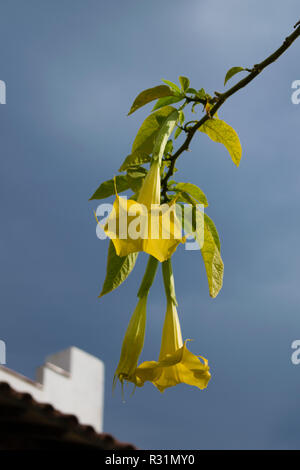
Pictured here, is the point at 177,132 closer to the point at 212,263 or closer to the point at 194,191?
the point at 194,191

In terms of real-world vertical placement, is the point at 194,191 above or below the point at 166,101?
below

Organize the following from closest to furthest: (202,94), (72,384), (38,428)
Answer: (202,94) < (38,428) < (72,384)

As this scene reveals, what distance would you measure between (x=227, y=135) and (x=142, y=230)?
0.28 metres

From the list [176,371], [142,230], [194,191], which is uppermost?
[194,191]

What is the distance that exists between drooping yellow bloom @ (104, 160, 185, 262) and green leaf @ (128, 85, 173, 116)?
0.22 metres

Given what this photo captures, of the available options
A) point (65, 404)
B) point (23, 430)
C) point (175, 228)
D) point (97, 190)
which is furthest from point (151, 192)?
point (65, 404)

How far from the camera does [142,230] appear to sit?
0.56 meters

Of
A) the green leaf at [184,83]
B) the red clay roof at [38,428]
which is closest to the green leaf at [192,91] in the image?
the green leaf at [184,83]

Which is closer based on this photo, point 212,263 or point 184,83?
point 212,263

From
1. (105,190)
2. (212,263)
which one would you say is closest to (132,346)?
(212,263)

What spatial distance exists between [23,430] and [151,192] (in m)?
1.95

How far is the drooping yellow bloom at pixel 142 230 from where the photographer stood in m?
0.56

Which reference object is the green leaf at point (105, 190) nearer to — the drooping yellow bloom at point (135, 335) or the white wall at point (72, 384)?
the drooping yellow bloom at point (135, 335)
